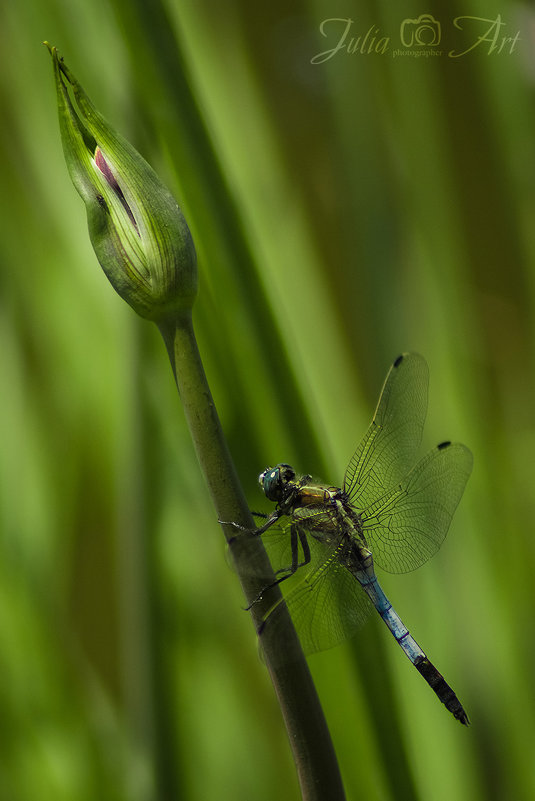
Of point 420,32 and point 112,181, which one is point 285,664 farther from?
point 420,32

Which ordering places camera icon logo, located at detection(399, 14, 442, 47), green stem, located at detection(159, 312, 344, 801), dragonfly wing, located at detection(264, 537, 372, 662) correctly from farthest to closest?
1. camera icon logo, located at detection(399, 14, 442, 47)
2. dragonfly wing, located at detection(264, 537, 372, 662)
3. green stem, located at detection(159, 312, 344, 801)

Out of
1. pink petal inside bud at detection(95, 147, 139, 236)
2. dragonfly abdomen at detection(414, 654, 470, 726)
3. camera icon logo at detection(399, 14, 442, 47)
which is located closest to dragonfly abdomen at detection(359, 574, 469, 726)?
dragonfly abdomen at detection(414, 654, 470, 726)

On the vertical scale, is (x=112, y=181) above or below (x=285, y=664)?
above

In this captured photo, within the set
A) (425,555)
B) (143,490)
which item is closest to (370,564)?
(425,555)

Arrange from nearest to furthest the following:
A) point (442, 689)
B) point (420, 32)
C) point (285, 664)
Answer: point (285, 664)
point (442, 689)
point (420, 32)

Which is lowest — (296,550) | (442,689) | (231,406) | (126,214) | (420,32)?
(442,689)

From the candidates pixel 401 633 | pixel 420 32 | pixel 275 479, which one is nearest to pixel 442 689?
pixel 401 633

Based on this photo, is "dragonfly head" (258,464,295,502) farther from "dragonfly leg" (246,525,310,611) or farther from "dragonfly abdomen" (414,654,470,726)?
"dragonfly abdomen" (414,654,470,726)
